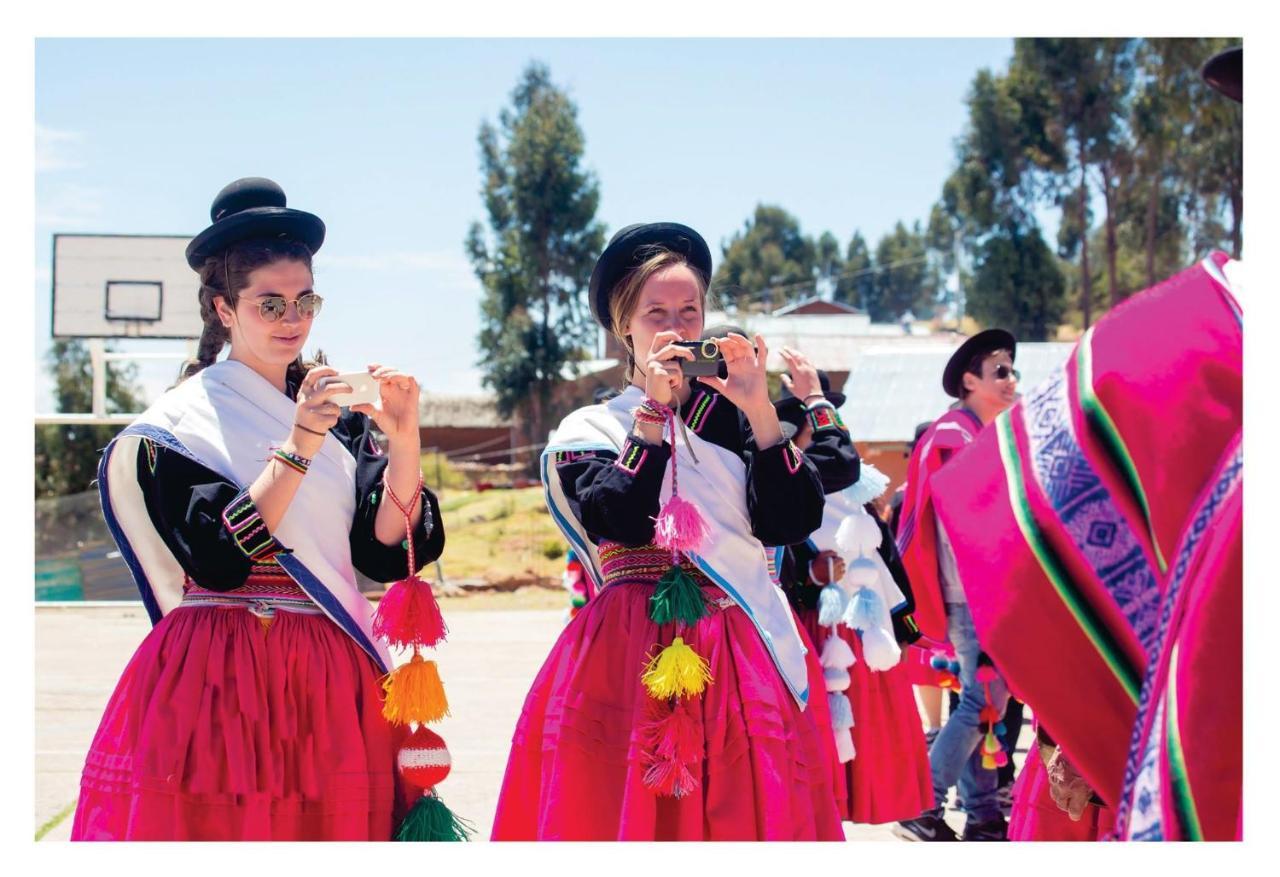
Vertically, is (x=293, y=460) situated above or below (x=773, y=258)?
below

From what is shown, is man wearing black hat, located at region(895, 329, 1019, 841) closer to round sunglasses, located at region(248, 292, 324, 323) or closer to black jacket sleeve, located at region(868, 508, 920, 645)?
black jacket sleeve, located at region(868, 508, 920, 645)

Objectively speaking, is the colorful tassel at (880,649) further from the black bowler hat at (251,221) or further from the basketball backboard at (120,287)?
the basketball backboard at (120,287)

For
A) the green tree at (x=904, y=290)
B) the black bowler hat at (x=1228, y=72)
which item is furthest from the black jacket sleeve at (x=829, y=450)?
the green tree at (x=904, y=290)

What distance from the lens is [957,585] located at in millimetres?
5836

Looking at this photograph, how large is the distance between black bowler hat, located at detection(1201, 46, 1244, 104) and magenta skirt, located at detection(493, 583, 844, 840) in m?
1.61

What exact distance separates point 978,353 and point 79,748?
5114mm

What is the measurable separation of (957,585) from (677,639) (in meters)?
3.24

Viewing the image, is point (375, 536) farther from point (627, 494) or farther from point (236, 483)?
point (627, 494)

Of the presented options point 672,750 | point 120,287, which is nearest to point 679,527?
point 672,750

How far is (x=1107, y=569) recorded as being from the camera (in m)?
1.69

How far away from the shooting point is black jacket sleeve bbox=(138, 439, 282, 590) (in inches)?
106

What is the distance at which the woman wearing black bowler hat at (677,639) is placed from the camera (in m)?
2.84

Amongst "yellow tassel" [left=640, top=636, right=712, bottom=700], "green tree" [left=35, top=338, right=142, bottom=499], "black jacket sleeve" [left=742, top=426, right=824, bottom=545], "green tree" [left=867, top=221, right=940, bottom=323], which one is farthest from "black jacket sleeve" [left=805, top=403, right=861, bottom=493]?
"green tree" [left=867, top=221, right=940, bottom=323]

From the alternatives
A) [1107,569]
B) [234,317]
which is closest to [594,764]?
[234,317]
